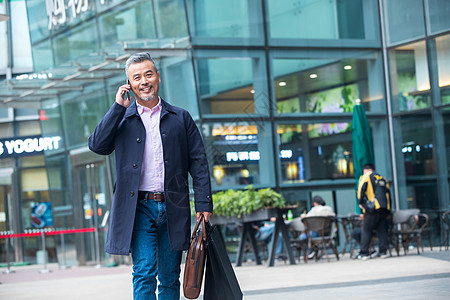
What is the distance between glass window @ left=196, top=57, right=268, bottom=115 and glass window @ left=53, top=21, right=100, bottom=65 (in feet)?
10.0

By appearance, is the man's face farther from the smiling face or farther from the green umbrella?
the green umbrella

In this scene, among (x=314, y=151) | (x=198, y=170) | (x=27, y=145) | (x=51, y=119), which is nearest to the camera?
(x=198, y=170)

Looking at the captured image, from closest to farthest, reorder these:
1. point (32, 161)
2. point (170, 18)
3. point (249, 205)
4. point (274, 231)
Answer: point (249, 205), point (274, 231), point (170, 18), point (32, 161)

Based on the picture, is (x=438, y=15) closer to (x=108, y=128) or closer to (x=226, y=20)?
(x=226, y=20)

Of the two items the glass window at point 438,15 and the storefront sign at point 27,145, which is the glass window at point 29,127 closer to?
the storefront sign at point 27,145

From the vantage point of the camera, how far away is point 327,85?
53.7 ft

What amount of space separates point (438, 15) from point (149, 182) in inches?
486

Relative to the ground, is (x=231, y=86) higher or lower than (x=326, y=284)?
higher

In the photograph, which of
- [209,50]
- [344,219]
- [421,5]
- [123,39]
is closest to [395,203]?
[344,219]

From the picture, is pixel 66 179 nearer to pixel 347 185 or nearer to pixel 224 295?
pixel 347 185

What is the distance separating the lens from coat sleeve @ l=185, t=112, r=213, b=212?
14.6ft

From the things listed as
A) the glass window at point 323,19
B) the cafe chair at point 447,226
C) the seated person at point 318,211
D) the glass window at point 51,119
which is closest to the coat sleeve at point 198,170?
the seated person at point 318,211

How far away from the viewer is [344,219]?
582 inches

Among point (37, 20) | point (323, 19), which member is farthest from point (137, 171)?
point (37, 20)
